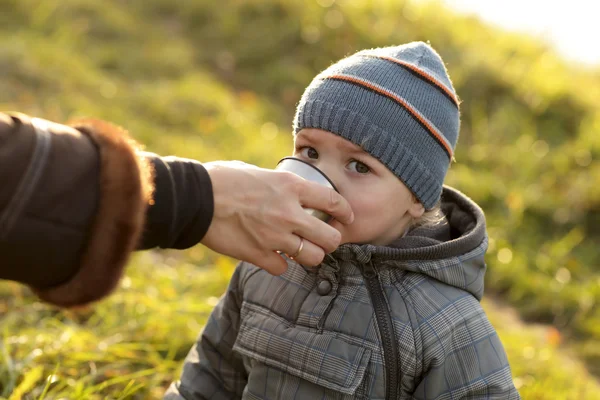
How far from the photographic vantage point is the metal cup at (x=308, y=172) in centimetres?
183

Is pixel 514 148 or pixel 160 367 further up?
pixel 514 148

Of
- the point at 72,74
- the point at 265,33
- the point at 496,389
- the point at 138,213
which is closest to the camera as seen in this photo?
the point at 138,213

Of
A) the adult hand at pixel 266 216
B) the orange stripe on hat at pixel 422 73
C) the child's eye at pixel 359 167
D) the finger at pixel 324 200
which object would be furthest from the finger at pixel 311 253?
the orange stripe on hat at pixel 422 73

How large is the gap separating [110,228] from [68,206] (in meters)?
0.10

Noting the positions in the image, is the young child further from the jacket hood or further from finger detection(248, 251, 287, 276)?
finger detection(248, 251, 287, 276)

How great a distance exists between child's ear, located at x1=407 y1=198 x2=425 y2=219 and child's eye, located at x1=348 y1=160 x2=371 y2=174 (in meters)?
0.21

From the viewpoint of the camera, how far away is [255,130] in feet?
20.2

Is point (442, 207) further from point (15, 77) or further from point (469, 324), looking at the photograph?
point (15, 77)

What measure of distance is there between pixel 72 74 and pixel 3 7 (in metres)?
1.80

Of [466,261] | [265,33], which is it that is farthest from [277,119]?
[466,261]

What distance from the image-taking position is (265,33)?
7.81 meters

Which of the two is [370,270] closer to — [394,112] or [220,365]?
[394,112]

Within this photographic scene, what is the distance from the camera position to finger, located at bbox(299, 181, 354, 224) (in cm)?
176

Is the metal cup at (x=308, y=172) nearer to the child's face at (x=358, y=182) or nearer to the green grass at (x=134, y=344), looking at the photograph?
the child's face at (x=358, y=182)
